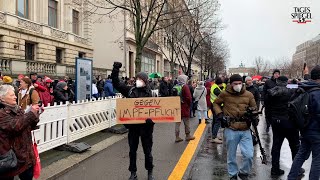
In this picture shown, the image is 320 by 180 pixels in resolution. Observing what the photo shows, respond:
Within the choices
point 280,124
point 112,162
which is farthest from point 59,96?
point 280,124

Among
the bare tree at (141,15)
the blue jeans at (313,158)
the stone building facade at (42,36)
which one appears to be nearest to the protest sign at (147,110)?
the blue jeans at (313,158)

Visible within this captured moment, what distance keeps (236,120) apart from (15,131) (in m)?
3.53

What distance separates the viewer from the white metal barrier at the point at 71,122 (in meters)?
7.13

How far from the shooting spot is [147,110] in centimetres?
607

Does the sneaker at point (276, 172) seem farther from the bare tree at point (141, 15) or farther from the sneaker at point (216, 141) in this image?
the bare tree at point (141, 15)

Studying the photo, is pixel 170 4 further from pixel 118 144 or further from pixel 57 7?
pixel 118 144

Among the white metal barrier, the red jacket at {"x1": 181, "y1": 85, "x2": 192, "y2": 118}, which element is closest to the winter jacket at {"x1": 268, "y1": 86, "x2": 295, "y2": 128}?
the red jacket at {"x1": 181, "y1": 85, "x2": 192, "y2": 118}

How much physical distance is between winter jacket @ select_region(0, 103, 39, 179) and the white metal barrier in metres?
2.78

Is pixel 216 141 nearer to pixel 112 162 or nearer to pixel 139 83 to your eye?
pixel 112 162

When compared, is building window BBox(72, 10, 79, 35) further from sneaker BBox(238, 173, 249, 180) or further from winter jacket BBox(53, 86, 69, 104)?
sneaker BBox(238, 173, 249, 180)

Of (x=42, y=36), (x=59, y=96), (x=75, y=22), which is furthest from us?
(x=75, y=22)

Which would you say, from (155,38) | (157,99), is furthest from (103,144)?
(155,38)

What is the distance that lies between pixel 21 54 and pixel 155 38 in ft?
52.7

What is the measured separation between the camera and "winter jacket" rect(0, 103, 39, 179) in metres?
3.81
